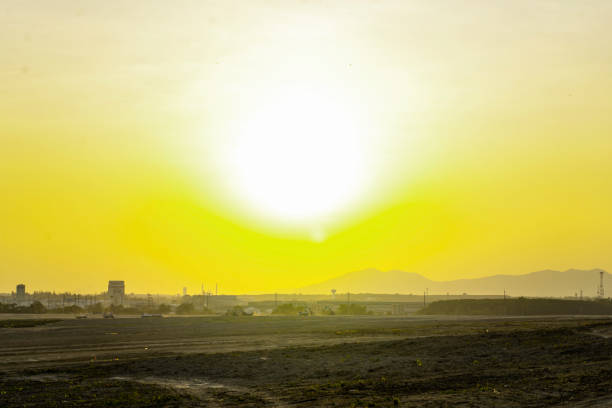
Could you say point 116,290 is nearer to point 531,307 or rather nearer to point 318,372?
point 531,307

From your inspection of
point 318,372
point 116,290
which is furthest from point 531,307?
point 116,290

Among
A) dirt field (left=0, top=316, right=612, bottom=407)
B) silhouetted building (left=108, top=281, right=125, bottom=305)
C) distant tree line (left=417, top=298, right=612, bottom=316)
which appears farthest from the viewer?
silhouetted building (left=108, top=281, right=125, bottom=305)

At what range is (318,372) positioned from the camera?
34.4 metres

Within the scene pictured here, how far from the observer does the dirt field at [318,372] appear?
2575 centimetres

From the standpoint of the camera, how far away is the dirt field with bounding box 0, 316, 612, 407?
1014 inches

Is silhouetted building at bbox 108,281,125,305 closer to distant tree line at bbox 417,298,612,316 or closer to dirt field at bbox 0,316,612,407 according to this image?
distant tree line at bbox 417,298,612,316

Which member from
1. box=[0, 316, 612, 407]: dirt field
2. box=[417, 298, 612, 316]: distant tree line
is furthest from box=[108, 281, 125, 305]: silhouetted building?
box=[0, 316, 612, 407]: dirt field

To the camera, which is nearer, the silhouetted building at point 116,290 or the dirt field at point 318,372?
the dirt field at point 318,372

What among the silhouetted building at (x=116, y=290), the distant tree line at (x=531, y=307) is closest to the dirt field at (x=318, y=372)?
the distant tree line at (x=531, y=307)

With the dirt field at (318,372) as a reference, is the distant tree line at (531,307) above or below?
below

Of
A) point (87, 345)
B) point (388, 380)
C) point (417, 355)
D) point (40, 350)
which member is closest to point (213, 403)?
point (388, 380)

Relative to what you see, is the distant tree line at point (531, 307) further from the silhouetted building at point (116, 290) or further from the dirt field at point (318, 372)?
the silhouetted building at point (116, 290)

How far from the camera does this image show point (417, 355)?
39.9 m

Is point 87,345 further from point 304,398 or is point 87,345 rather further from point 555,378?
point 555,378
